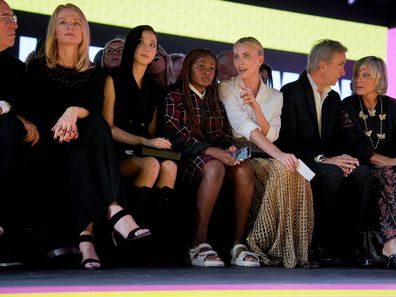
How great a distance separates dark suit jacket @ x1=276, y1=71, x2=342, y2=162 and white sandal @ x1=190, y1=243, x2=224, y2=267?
878 mm

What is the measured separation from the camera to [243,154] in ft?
12.4

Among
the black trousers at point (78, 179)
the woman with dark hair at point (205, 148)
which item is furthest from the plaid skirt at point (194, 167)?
the black trousers at point (78, 179)

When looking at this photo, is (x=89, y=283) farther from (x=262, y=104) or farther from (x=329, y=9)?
(x=329, y=9)

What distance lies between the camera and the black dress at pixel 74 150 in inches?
132

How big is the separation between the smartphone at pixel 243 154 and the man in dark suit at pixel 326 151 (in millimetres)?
528

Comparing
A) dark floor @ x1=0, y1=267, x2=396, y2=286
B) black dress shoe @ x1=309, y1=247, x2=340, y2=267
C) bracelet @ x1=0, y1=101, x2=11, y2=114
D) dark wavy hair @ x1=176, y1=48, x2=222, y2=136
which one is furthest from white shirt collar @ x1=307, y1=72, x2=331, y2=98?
bracelet @ x1=0, y1=101, x2=11, y2=114

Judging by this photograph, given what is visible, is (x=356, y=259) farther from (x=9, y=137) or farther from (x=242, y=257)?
(x=9, y=137)

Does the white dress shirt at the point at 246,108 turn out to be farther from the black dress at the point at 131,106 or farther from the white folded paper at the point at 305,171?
the black dress at the point at 131,106

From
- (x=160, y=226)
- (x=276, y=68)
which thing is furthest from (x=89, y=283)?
(x=276, y=68)

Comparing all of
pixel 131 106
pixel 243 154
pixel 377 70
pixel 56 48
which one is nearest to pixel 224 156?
pixel 243 154

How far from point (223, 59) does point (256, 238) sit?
4.35 ft

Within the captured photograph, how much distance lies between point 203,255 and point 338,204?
102cm

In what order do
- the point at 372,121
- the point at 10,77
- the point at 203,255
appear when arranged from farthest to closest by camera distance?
the point at 372,121 → the point at 203,255 → the point at 10,77

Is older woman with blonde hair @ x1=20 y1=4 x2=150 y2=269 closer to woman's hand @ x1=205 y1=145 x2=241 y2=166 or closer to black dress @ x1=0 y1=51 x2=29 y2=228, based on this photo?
black dress @ x1=0 y1=51 x2=29 y2=228
